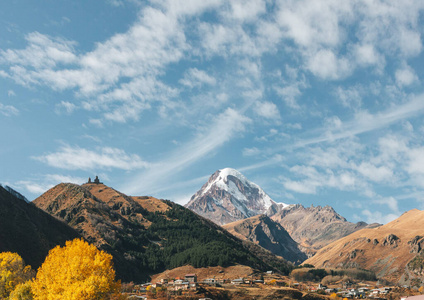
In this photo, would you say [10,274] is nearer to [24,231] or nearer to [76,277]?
[76,277]

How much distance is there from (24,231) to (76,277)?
4823 inches

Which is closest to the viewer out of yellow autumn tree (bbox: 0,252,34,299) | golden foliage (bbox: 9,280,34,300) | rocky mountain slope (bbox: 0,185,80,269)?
golden foliage (bbox: 9,280,34,300)

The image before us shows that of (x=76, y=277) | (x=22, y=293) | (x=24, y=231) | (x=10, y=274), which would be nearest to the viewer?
(x=76, y=277)

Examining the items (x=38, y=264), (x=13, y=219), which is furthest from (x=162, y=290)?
(x=13, y=219)

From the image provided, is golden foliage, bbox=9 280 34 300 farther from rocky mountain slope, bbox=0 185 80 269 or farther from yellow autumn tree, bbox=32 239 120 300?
rocky mountain slope, bbox=0 185 80 269

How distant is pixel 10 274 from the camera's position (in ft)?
257

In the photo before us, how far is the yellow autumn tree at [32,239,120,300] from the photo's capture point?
54781 mm

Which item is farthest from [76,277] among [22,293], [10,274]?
[10,274]

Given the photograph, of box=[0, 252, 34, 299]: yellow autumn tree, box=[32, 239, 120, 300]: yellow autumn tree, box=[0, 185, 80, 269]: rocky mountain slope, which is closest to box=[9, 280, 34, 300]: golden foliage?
box=[0, 252, 34, 299]: yellow autumn tree

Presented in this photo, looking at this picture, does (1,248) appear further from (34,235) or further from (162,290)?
(162,290)

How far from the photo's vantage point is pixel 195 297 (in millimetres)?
146750

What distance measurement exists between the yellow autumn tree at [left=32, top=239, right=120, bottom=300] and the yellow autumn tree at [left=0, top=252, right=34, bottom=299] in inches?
820

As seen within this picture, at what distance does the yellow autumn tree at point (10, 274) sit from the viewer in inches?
3032

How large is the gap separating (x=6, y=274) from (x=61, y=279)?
2963cm
